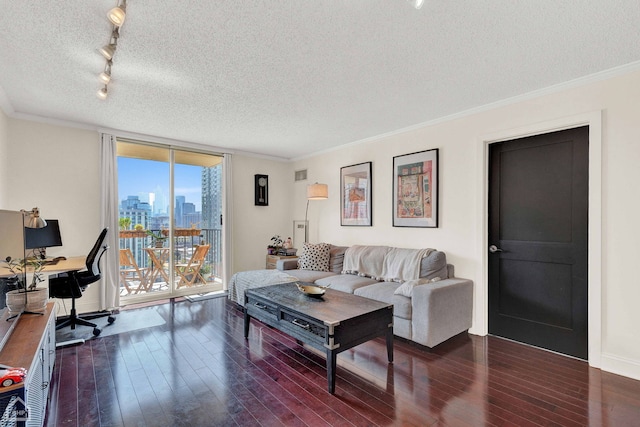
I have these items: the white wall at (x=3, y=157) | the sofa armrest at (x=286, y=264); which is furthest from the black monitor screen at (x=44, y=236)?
the sofa armrest at (x=286, y=264)

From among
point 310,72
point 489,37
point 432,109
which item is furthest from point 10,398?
point 432,109

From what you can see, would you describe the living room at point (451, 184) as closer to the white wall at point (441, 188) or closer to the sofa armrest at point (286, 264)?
the white wall at point (441, 188)

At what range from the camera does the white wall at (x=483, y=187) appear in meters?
2.42

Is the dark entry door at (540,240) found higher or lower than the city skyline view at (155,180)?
lower

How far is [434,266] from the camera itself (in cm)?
342

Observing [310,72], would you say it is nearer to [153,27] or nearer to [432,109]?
[153,27]

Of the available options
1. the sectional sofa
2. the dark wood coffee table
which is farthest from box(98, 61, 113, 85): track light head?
the sectional sofa

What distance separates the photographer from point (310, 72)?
2557mm

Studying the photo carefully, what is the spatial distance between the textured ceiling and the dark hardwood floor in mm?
2429

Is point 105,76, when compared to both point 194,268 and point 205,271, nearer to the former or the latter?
point 194,268

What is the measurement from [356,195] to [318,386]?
2.98m

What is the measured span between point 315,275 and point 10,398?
10.5 ft

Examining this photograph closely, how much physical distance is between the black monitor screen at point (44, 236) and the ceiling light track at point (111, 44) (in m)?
1.73

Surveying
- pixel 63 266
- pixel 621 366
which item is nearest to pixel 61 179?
pixel 63 266
